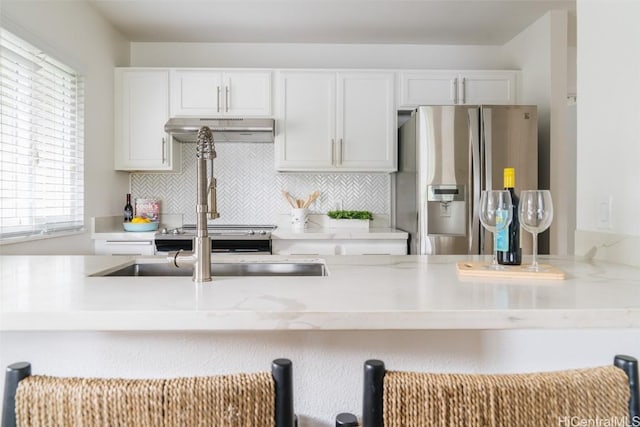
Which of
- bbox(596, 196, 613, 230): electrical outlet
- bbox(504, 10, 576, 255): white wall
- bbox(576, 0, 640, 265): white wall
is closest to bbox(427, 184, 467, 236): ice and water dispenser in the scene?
bbox(504, 10, 576, 255): white wall

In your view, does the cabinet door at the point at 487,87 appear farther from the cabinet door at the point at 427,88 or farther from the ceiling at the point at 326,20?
the ceiling at the point at 326,20

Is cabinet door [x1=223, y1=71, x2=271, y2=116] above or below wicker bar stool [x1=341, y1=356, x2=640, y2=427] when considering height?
above

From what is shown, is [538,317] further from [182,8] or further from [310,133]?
[182,8]

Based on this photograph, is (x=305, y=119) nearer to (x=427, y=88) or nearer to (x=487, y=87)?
(x=427, y=88)

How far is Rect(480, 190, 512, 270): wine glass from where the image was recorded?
1.10 meters

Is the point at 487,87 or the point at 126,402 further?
the point at 487,87

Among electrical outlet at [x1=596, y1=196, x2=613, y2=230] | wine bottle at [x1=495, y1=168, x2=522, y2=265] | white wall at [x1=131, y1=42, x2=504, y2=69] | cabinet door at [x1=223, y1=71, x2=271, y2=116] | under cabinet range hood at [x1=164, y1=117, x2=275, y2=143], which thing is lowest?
wine bottle at [x1=495, y1=168, x2=522, y2=265]

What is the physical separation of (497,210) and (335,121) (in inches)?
84.1

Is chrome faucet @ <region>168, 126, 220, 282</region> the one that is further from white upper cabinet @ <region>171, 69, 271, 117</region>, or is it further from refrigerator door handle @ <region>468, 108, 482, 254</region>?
white upper cabinet @ <region>171, 69, 271, 117</region>

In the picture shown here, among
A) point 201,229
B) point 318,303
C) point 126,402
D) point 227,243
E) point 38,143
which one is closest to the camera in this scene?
point 126,402

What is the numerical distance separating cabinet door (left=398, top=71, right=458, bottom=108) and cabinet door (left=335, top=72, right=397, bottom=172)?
104mm

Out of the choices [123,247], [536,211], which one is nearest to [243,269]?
[536,211]

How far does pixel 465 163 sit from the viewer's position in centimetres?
263

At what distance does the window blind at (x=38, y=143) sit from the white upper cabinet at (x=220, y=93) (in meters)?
0.68
